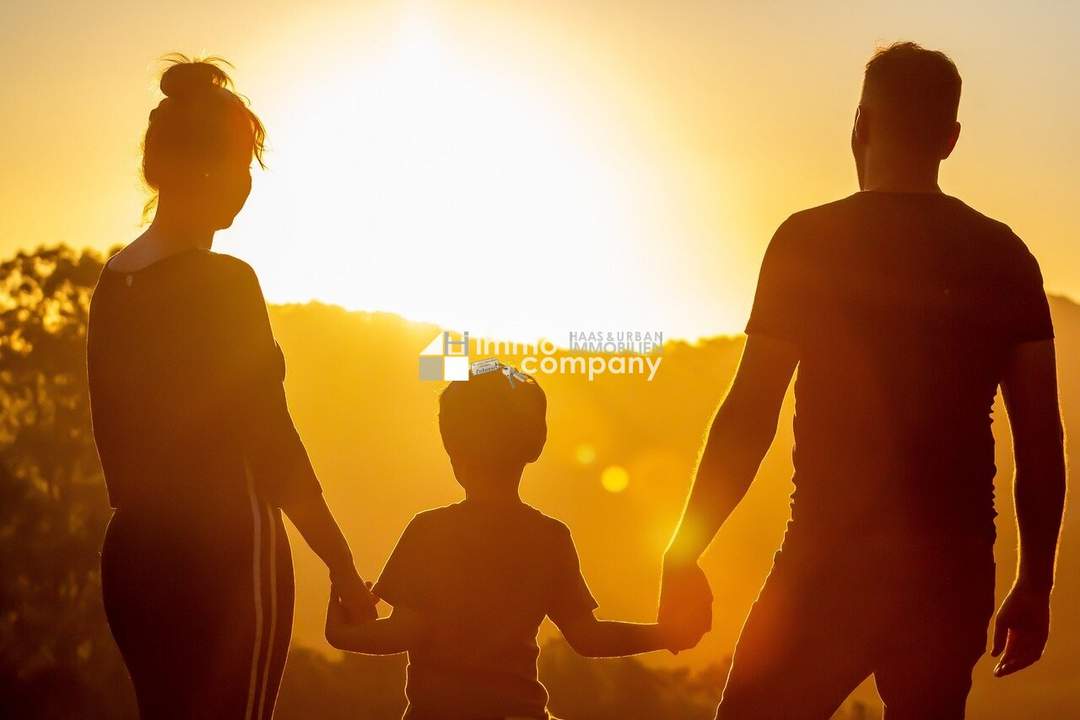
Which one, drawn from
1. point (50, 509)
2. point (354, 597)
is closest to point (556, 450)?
point (50, 509)

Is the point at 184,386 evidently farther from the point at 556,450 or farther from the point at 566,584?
the point at 556,450

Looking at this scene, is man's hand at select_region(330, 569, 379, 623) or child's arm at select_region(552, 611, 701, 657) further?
man's hand at select_region(330, 569, 379, 623)

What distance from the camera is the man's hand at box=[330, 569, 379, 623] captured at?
13.2 ft

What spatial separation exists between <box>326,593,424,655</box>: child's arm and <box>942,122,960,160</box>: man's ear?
86.0 inches

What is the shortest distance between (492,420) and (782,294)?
0.97 m

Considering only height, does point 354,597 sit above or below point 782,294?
below

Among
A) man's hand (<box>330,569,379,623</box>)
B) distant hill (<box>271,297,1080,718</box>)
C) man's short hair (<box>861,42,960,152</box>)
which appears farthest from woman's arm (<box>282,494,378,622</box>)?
distant hill (<box>271,297,1080,718</box>)

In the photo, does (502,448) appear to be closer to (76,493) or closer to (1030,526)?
(1030,526)

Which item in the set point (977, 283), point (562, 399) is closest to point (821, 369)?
point (977, 283)

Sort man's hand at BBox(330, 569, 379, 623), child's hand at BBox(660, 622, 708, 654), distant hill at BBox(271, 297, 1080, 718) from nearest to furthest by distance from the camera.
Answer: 1. child's hand at BBox(660, 622, 708, 654)
2. man's hand at BBox(330, 569, 379, 623)
3. distant hill at BBox(271, 297, 1080, 718)

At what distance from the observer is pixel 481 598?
12.5 ft

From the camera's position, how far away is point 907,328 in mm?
3605

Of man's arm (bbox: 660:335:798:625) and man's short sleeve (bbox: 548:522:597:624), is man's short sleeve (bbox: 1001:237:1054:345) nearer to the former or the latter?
man's arm (bbox: 660:335:798:625)

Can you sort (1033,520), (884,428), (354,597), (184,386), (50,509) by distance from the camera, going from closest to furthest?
(884,428) < (184,386) < (1033,520) < (354,597) < (50,509)
